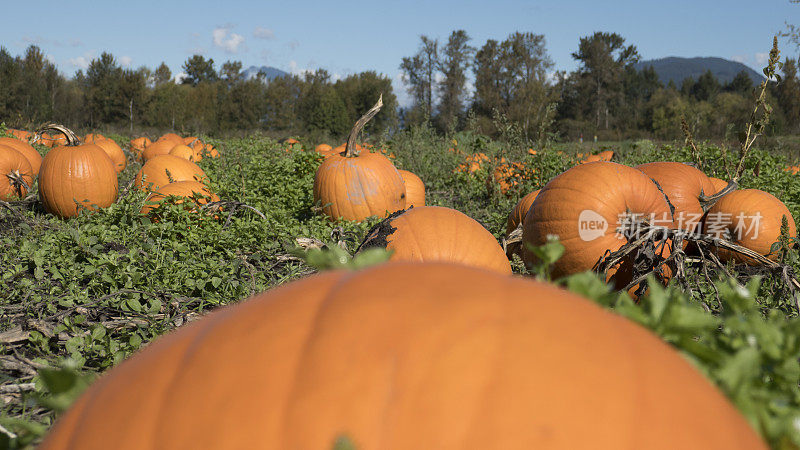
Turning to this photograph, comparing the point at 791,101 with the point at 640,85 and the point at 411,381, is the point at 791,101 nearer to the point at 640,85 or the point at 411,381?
the point at 640,85

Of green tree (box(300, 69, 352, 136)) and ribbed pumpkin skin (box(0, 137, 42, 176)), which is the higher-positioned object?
green tree (box(300, 69, 352, 136))

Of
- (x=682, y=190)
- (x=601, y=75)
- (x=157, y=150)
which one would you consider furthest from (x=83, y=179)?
(x=601, y=75)

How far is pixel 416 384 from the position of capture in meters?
0.72

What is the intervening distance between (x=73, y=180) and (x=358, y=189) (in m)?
3.31

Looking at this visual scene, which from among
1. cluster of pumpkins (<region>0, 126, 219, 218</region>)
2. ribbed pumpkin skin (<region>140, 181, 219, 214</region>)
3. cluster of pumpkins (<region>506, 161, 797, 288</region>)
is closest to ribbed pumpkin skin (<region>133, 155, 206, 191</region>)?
cluster of pumpkins (<region>0, 126, 219, 218</region>)

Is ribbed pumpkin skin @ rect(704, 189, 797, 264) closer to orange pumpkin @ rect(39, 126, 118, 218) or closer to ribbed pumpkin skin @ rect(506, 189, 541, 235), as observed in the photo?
ribbed pumpkin skin @ rect(506, 189, 541, 235)

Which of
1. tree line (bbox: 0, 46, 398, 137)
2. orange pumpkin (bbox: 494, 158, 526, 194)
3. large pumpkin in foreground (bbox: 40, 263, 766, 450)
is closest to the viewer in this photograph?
large pumpkin in foreground (bbox: 40, 263, 766, 450)

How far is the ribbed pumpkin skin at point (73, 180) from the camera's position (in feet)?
20.6

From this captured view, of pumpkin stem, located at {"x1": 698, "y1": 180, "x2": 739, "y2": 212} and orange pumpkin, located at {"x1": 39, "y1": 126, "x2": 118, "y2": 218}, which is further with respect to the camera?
orange pumpkin, located at {"x1": 39, "y1": 126, "x2": 118, "y2": 218}

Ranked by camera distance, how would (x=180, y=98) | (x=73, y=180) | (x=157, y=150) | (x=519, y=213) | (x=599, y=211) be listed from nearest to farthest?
(x=599, y=211) < (x=519, y=213) < (x=73, y=180) < (x=157, y=150) < (x=180, y=98)

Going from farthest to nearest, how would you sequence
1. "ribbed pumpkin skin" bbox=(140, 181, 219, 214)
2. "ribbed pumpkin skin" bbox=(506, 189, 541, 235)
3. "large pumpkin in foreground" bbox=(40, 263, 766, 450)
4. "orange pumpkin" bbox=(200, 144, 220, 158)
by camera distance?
"orange pumpkin" bbox=(200, 144, 220, 158) < "ribbed pumpkin skin" bbox=(140, 181, 219, 214) < "ribbed pumpkin skin" bbox=(506, 189, 541, 235) < "large pumpkin in foreground" bbox=(40, 263, 766, 450)

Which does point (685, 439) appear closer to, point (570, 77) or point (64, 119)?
point (64, 119)

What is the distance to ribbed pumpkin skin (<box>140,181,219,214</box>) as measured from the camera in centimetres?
561

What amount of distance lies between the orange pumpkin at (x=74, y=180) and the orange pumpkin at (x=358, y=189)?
2598 mm
